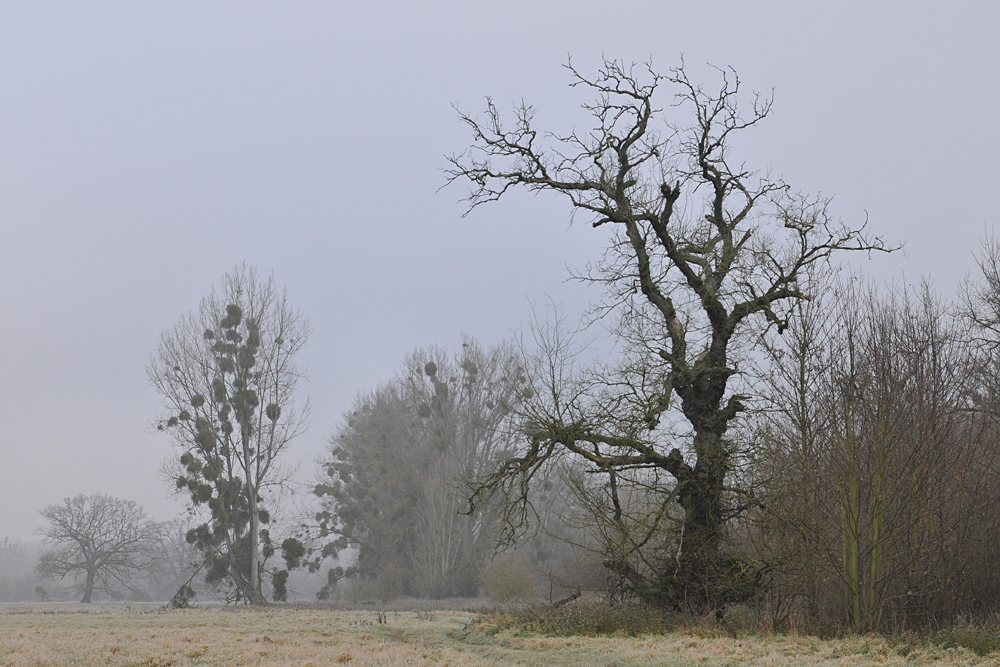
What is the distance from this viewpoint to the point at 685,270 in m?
16.1

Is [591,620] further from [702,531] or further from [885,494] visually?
[885,494]

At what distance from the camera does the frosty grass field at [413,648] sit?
398 inches

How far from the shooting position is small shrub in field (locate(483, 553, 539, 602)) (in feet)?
88.7

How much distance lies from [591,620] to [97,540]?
43.7m

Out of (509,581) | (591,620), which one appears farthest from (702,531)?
(509,581)

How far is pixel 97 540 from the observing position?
47.8 m

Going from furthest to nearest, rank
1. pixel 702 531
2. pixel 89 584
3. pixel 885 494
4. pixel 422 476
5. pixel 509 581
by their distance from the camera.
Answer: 1. pixel 89 584
2. pixel 422 476
3. pixel 509 581
4. pixel 702 531
5. pixel 885 494

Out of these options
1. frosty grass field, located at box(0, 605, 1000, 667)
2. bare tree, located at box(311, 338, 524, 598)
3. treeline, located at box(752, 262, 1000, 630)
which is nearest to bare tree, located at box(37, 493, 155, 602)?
bare tree, located at box(311, 338, 524, 598)

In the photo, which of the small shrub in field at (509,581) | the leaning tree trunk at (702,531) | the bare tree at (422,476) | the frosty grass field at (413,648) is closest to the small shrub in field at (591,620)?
the frosty grass field at (413,648)

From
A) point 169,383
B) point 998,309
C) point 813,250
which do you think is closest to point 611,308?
point 813,250

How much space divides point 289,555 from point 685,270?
2470 cm

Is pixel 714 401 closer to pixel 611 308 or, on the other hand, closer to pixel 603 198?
pixel 611 308

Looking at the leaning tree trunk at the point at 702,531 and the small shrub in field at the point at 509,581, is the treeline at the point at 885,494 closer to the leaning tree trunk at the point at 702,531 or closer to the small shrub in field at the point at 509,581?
the leaning tree trunk at the point at 702,531

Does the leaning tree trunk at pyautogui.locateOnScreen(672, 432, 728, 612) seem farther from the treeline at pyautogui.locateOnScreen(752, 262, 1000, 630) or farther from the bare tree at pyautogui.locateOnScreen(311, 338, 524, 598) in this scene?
the bare tree at pyautogui.locateOnScreen(311, 338, 524, 598)
